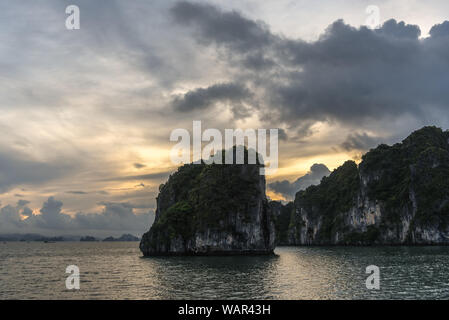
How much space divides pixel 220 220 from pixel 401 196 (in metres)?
98.4

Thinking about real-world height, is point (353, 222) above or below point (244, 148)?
below

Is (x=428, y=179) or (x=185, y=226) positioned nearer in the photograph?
(x=185, y=226)

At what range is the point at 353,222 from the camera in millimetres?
182000

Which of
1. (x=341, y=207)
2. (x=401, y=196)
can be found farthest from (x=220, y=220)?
(x=341, y=207)

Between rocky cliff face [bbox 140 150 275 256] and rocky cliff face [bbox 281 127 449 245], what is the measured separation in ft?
247

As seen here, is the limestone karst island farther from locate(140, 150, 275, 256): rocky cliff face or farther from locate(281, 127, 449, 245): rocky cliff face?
locate(281, 127, 449, 245): rocky cliff face

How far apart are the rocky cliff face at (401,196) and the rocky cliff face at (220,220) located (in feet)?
247

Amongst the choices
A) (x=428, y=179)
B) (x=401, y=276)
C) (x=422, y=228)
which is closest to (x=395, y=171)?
(x=428, y=179)

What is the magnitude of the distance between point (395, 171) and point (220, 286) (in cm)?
15558

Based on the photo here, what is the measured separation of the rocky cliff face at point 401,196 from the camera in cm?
13988

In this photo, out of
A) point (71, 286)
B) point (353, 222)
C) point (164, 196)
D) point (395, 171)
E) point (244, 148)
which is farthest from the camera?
point (353, 222)
